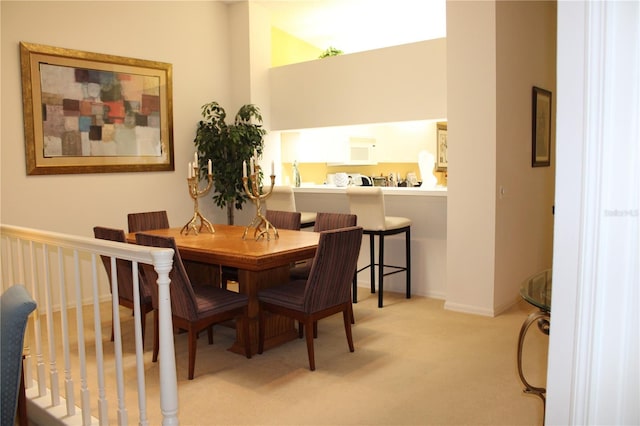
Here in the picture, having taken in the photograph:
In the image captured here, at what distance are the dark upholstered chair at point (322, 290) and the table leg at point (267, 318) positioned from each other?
8 cm

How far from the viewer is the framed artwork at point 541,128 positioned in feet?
16.1

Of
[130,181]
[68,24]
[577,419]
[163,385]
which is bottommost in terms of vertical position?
[163,385]

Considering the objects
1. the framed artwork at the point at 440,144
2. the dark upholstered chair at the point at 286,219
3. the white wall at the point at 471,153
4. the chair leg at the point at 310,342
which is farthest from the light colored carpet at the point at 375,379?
the framed artwork at the point at 440,144

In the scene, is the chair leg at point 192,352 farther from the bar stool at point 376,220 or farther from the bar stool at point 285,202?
the bar stool at point 285,202

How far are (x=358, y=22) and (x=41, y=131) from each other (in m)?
4.00

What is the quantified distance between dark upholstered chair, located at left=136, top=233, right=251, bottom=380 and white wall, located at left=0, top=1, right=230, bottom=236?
6.69 ft

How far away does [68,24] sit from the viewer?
4.76 m

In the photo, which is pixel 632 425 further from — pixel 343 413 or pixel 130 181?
pixel 130 181

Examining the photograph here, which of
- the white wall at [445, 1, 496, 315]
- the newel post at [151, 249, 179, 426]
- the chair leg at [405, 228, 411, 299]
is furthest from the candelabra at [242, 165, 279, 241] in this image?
the newel post at [151, 249, 179, 426]

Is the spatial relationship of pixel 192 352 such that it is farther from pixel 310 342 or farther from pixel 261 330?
pixel 310 342

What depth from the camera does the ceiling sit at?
20.1 ft

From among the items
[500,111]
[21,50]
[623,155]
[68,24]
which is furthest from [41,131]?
[623,155]

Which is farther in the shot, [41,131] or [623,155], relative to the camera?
[41,131]

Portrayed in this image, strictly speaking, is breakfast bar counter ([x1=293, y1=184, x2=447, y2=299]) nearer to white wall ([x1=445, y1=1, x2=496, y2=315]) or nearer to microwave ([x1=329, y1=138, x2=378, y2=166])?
white wall ([x1=445, y1=1, x2=496, y2=315])
